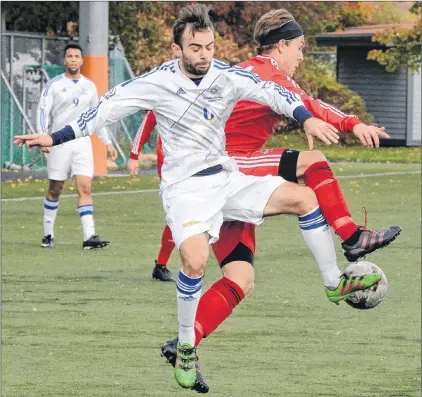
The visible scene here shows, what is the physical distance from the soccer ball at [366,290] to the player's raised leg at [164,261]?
16.0 feet

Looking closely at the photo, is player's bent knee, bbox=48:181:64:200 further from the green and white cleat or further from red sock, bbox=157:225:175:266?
the green and white cleat

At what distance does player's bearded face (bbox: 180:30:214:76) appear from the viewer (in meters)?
7.98

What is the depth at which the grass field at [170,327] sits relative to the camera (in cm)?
902

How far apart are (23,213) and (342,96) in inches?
967

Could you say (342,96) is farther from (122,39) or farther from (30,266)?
(30,266)

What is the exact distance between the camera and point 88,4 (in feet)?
89.8

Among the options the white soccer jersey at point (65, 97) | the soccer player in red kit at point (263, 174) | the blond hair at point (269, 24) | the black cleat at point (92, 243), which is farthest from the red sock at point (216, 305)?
the white soccer jersey at point (65, 97)

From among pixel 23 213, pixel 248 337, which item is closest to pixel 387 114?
pixel 23 213

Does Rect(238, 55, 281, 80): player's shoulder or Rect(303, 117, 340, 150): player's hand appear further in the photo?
Rect(238, 55, 281, 80): player's shoulder

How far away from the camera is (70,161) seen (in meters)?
16.5

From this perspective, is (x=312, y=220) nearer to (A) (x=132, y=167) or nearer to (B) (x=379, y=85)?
(A) (x=132, y=167)

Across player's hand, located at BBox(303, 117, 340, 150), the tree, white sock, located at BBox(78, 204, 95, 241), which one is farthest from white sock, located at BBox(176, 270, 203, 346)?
the tree

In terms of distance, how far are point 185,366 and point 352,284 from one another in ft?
3.60

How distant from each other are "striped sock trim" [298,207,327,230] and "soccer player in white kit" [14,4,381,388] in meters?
0.21
